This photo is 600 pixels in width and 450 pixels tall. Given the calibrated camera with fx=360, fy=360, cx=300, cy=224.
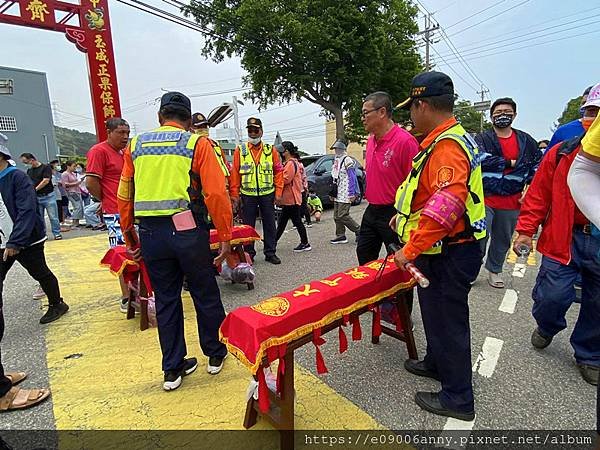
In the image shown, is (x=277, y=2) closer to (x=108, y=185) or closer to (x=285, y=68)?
(x=285, y=68)

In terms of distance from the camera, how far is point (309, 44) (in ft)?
46.0

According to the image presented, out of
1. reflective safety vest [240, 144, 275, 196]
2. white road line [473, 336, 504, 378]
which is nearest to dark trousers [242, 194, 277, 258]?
reflective safety vest [240, 144, 275, 196]

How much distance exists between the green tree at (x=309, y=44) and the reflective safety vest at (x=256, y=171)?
32.3 feet

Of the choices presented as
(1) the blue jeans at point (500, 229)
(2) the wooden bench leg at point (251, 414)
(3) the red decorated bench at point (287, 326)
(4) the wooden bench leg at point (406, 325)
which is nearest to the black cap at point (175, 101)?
(3) the red decorated bench at point (287, 326)

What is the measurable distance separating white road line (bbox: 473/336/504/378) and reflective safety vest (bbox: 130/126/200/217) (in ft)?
7.74

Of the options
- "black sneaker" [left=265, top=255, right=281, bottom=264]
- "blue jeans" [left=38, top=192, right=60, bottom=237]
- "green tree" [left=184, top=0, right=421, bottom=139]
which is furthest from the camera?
"green tree" [left=184, top=0, right=421, bottom=139]

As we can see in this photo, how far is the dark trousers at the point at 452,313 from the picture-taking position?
1.93 meters

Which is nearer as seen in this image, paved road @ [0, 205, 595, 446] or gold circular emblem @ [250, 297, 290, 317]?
gold circular emblem @ [250, 297, 290, 317]

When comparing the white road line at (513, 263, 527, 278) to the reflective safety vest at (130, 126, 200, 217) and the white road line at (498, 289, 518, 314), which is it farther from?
the reflective safety vest at (130, 126, 200, 217)

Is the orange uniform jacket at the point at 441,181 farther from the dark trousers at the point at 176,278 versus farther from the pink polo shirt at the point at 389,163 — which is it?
the dark trousers at the point at 176,278

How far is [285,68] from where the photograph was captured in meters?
15.2

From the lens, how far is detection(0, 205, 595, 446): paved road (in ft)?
7.06

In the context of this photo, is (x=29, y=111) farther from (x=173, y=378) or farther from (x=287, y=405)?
(x=287, y=405)

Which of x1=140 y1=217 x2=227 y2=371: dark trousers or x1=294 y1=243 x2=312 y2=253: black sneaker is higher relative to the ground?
x1=140 y1=217 x2=227 y2=371: dark trousers
